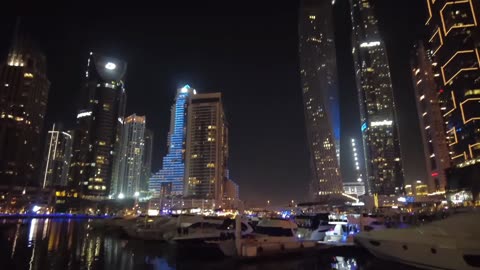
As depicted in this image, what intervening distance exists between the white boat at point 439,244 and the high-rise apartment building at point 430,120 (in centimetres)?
13889

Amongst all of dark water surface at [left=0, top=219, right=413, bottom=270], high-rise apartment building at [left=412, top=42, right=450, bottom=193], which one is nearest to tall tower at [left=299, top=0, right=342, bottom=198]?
high-rise apartment building at [left=412, top=42, right=450, bottom=193]

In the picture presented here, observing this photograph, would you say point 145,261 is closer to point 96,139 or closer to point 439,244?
point 439,244

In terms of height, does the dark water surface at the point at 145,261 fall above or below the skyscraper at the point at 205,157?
below

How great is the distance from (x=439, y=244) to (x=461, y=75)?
309 ft

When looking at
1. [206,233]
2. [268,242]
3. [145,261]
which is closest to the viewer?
[145,261]

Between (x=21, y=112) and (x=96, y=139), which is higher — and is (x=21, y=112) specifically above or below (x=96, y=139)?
above

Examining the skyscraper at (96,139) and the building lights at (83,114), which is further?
the building lights at (83,114)

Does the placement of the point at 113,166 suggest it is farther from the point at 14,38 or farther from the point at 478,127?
the point at 478,127

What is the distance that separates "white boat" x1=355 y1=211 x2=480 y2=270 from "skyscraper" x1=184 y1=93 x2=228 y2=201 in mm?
167586

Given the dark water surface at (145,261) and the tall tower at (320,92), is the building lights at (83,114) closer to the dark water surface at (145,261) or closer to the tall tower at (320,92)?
the tall tower at (320,92)

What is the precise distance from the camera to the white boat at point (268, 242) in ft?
86.3

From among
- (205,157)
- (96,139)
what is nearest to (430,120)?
(205,157)

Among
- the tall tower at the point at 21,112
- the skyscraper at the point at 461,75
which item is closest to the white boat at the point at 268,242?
the skyscraper at the point at 461,75

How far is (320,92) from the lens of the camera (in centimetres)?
15775
